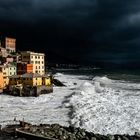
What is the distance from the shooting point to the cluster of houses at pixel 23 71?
67000 mm

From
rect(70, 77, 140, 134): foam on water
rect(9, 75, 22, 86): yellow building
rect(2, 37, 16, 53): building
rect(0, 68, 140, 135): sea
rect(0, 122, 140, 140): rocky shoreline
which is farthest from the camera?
rect(2, 37, 16, 53): building

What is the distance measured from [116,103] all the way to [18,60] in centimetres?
4684

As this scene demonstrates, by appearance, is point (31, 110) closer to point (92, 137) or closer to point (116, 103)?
point (116, 103)

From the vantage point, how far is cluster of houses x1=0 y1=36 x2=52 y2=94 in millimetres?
67000

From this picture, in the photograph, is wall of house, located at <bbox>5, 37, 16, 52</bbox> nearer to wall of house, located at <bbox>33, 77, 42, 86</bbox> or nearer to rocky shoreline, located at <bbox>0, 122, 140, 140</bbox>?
wall of house, located at <bbox>33, 77, 42, 86</bbox>

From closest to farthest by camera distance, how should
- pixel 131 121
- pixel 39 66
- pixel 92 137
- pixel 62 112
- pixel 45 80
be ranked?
pixel 92 137, pixel 131 121, pixel 62 112, pixel 45 80, pixel 39 66

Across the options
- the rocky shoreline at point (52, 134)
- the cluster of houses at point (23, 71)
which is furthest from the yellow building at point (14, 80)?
the rocky shoreline at point (52, 134)

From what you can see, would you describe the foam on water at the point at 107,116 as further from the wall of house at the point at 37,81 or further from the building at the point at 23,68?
the building at the point at 23,68

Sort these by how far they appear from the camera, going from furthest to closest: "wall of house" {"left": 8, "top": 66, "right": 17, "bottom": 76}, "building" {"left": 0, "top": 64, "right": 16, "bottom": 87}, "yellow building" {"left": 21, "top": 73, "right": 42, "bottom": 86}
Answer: "wall of house" {"left": 8, "top": 66, "right": 17, "bottom": 76}
"building" {"left": 0, "top": 64, "right": 16, "bottom": 87}
"yellow building" {"left": 21, "top": 73, "right": 42, "bottom": 86}

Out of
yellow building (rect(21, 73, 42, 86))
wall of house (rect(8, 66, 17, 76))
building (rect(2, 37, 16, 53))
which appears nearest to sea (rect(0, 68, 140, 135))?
yellow building (rect(21, 73, 42, 86))

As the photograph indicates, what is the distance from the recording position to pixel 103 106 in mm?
45406

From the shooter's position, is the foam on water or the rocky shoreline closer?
the rocky shoreline

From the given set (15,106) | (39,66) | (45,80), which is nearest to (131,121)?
(15,106)

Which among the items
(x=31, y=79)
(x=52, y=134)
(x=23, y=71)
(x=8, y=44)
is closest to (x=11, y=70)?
(x=23, y=71)
